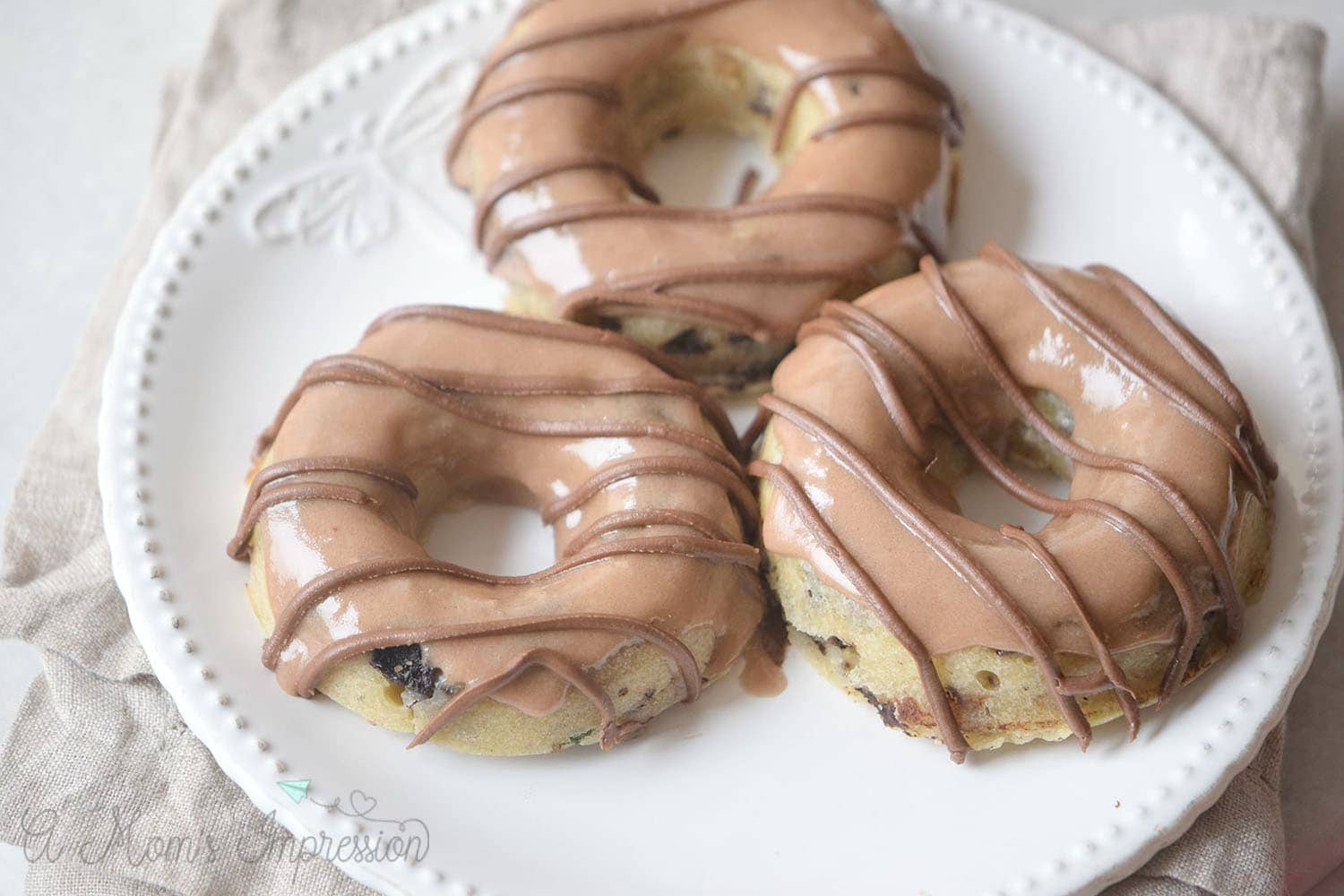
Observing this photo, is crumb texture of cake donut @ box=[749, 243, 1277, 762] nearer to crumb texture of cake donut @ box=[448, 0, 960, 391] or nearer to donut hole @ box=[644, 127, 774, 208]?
crumb texture of cake donut @ box=[448, 0, 960, 391]

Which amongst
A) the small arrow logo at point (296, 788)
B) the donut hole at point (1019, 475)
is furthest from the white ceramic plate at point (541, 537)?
the donut hole at point (1019, 475)

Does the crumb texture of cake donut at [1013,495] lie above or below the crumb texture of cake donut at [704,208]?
below

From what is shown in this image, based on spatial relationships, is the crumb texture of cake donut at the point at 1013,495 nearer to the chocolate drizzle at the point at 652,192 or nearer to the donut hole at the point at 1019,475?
the donut hole at the point at 1019,475

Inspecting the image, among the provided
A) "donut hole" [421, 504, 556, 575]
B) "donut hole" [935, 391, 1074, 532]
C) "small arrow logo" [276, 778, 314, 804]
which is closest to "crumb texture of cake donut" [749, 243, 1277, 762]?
"donut hole" [935, 391, 1074, 532]

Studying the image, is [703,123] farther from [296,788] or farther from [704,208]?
[296,788]

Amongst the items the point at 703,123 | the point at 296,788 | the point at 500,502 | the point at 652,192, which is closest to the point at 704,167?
the point at 703,123

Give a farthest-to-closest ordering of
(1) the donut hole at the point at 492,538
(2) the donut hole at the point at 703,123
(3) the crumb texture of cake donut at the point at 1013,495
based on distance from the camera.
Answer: (2) the donut hole at the point at 703,123 → (1) the donut hole at the point at 492,538 → (3) the crumb texture of cake donut at the point at 1013,495

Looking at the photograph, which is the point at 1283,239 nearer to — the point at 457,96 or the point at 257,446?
the point at 457,96
